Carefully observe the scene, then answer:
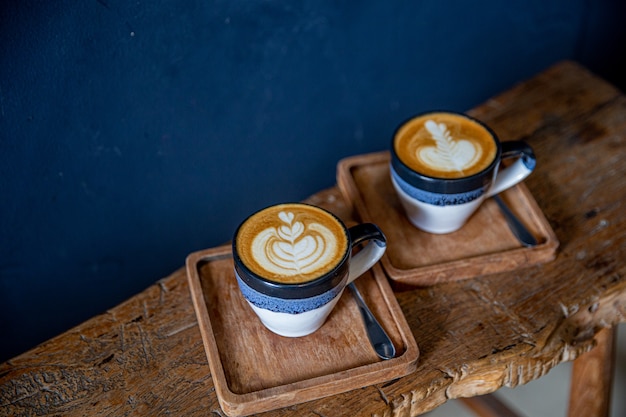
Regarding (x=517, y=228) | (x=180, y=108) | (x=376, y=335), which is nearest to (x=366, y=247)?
(x=376, y=335)

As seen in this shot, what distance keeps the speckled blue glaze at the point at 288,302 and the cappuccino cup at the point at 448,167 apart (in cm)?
23

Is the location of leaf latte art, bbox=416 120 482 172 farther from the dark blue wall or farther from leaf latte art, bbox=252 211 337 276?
the dark blue wall

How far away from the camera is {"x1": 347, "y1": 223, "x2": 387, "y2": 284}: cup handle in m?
0.98

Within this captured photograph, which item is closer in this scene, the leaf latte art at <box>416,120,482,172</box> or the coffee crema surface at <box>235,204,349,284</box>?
the coffee crema surface at <box>235,204,349,284</box>

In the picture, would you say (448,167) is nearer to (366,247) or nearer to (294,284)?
(366,247)

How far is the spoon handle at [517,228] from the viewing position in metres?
1.14

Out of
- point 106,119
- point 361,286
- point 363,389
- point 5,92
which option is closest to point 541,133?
point 361,286

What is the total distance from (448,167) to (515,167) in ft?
0.42

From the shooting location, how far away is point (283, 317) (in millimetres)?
941

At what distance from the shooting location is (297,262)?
94 cm

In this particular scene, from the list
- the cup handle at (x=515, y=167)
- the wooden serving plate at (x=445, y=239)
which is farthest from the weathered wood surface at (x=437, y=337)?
the cup handle at (x=515, y=167)

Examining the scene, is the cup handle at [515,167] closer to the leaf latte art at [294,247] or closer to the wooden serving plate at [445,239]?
the wooden serving plate at [445,239]

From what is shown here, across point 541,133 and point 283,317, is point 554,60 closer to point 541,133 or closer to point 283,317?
point 541,133

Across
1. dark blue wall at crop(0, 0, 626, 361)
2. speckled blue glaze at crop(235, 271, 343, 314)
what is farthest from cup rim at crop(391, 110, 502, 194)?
dark blue wall at crop(0, 0, 626, 361)
